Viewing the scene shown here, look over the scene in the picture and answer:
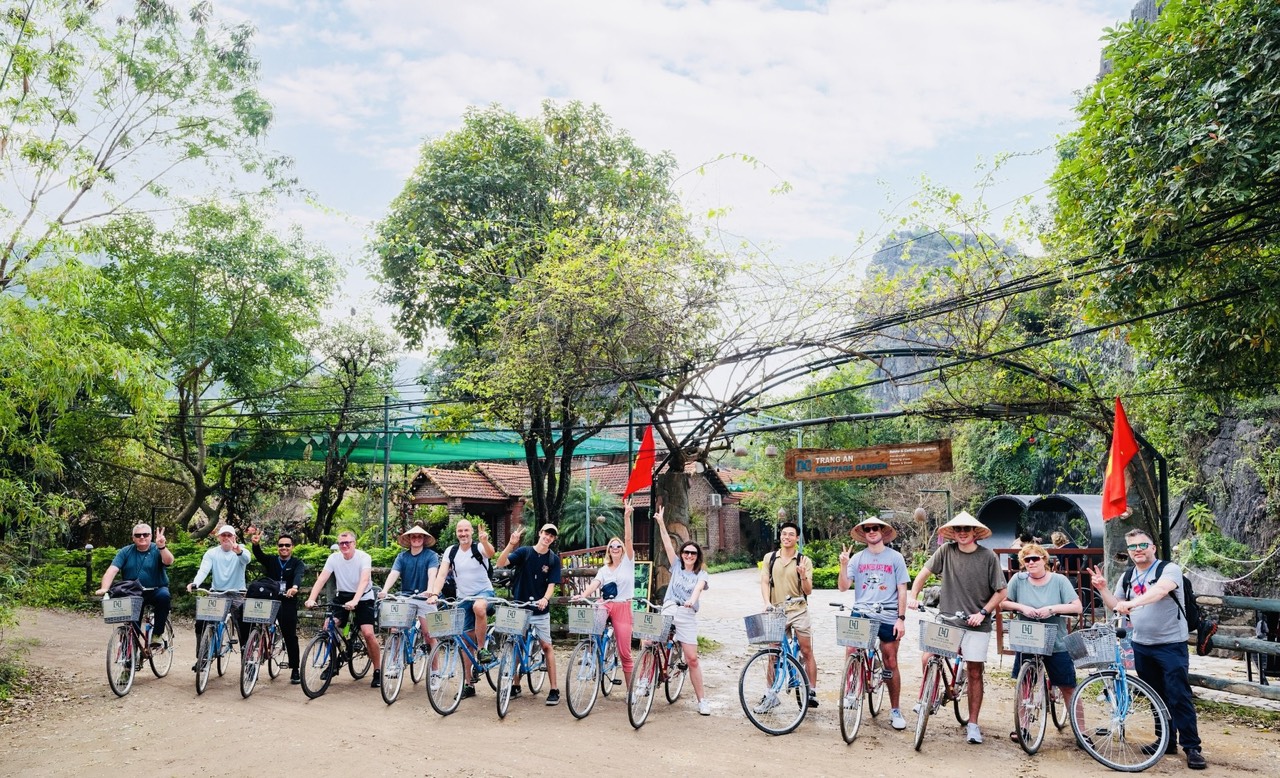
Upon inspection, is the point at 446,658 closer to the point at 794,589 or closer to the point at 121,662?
the point at 794,589

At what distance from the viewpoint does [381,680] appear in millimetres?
8992

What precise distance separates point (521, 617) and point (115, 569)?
446 centimetres

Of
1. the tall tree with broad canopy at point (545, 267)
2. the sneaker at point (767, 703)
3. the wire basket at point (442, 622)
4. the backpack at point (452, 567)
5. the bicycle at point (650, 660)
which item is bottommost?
the sneaker at point (767, 703)

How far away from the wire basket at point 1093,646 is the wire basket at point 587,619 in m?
3.82

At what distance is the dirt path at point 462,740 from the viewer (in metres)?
6.84

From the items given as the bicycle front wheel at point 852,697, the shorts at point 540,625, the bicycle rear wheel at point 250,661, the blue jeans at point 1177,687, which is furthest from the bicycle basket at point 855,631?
the bicycle rear wheel at point 250,661

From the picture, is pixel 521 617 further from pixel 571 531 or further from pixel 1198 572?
pixel 571 531

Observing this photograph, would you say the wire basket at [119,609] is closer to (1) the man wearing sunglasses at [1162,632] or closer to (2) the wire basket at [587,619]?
(2) the wire basket at [587,619]

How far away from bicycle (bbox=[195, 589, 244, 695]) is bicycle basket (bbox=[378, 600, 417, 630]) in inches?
→ 79.3

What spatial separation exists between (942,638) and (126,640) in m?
7.89

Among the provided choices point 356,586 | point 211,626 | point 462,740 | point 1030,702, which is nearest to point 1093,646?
point 1030,702

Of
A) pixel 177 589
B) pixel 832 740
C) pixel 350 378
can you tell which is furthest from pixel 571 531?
pixel 832 740

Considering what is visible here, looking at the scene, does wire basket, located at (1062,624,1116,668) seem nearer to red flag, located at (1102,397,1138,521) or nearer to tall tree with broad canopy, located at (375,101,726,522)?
red flag, located at (1102,397,1138,521)

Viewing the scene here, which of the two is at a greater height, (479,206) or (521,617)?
(479,206)
